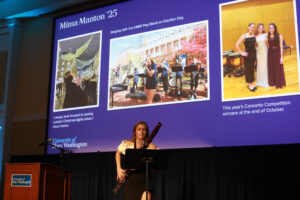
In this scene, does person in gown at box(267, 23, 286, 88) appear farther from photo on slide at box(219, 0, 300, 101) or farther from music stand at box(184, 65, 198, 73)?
music stand at box(184, 65, 198, 73)

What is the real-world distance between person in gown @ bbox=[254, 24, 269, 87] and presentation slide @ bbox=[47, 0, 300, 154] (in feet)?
0.05

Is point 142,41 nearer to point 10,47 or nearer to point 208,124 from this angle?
point 208,124

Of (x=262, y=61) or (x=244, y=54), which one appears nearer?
(x=262, y=61)

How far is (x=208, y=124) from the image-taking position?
20.2ft

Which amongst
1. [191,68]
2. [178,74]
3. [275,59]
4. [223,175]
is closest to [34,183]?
[223,175]

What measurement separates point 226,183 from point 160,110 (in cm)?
159

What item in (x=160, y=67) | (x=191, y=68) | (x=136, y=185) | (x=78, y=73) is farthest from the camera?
(x=78, y=73)

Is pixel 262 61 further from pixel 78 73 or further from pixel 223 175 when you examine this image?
pixel 78 73

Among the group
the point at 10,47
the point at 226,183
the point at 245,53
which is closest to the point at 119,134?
the point at 226,183

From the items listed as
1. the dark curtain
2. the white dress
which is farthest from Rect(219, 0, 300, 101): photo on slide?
the dark curtain

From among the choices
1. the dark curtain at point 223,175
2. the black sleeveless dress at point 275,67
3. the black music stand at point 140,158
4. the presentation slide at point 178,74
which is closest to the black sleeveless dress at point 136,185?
the black music stand at point 140,158

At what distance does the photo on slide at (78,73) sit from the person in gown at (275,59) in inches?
121

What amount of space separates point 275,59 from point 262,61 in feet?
0.61

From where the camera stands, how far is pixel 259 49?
5977mm
